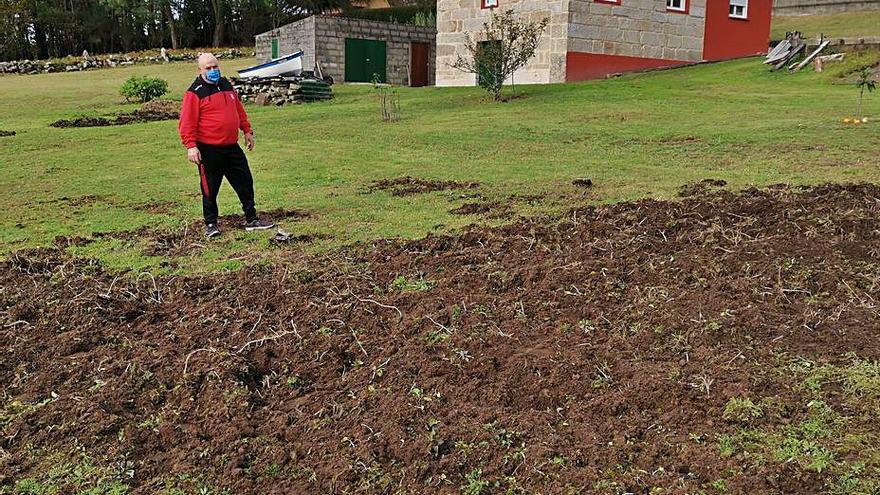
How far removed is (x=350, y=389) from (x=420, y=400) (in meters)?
0.38

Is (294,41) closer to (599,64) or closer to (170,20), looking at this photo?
(599,64)

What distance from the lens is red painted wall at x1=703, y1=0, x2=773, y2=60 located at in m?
26.9

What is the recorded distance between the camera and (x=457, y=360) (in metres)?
3.93

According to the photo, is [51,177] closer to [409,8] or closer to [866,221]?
[866,221]

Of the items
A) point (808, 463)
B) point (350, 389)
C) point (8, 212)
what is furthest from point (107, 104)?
point (808, 463)

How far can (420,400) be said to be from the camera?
3.59 m

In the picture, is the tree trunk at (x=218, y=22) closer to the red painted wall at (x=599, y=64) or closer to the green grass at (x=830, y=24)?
the red painted wall at (x=599, y=64)

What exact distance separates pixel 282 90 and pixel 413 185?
13.8m

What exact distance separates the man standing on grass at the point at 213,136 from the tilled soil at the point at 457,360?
133 cm

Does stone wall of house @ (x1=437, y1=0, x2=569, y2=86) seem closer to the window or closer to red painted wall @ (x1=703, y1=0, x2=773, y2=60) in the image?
red painted wall @ (x1=703, y1=0, x2=773, y2=60)

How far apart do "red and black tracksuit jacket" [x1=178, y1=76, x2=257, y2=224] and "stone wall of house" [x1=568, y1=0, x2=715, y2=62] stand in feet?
60.6

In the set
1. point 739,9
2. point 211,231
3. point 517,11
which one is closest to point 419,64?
point 517,11

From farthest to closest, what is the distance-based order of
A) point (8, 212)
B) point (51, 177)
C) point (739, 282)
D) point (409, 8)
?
point (409, 8), point (51, 177), point (8, 212), point (739, 282)

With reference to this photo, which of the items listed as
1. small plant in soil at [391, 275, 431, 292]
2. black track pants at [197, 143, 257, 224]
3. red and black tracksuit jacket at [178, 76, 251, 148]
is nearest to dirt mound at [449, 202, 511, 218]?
black track pants at [197, 143, 257, 224]
